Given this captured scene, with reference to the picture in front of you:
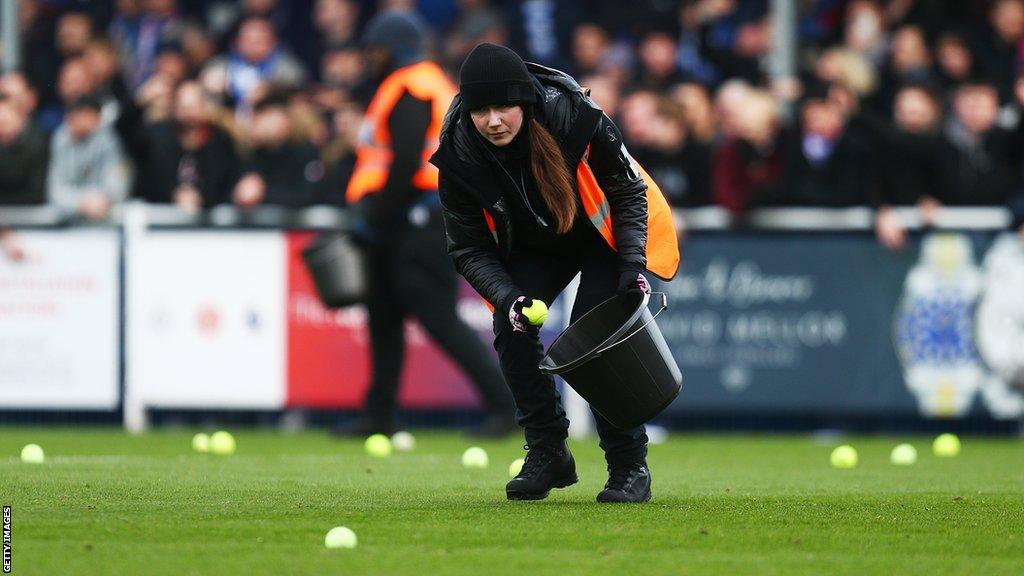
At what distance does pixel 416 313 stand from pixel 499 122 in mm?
4876

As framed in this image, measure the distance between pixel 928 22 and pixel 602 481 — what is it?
25.6 feet

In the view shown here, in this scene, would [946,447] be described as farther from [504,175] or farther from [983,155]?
[504,175]

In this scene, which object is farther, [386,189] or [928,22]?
[928,22]

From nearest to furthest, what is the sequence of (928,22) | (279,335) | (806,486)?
1. (806,486)
2. (279,335)
3. (928,22)

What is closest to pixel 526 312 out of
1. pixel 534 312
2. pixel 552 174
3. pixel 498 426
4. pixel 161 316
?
pixel 534 312

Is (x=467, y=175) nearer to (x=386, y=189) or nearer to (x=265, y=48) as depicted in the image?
(x=386, y=189)

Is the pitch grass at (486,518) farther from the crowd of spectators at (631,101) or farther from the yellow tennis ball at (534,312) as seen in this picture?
the crowd of spectators at (631,101)

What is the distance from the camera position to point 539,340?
7004 millimetres

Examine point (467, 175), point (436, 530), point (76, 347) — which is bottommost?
point (76, 347)

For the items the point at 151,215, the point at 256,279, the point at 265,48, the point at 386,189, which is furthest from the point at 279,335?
the point at 265,48

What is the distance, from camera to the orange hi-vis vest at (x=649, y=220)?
6.72 m

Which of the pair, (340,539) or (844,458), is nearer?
(340,539)

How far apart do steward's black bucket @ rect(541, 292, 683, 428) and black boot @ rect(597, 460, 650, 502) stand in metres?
0.29

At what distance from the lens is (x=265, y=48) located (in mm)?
16031
